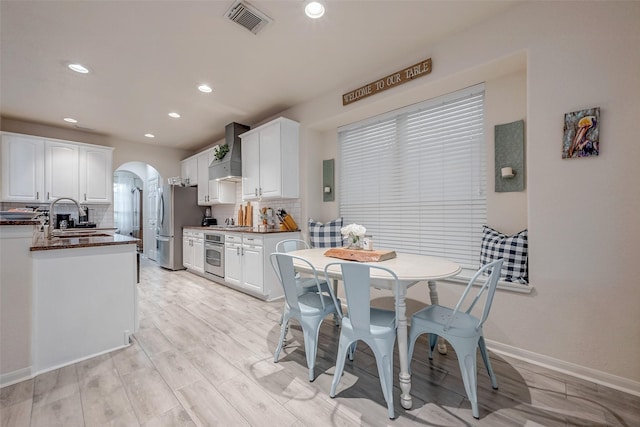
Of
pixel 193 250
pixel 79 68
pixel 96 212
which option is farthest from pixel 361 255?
pixel 96 212

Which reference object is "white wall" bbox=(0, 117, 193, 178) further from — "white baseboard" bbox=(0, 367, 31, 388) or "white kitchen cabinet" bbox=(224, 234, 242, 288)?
"white baseboard" bbox=(0, 367, 31, 388)

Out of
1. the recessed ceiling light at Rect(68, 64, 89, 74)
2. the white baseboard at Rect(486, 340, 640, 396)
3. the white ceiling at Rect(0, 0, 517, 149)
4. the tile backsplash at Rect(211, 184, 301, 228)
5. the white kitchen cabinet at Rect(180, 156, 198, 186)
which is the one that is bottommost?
the white baseboard at Rect(486, 340, 640, 396)

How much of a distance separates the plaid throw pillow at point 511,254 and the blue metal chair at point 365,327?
1.19 metres

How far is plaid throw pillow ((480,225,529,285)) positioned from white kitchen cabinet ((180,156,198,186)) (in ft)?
17.5

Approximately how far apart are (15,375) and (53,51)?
2.74 meters

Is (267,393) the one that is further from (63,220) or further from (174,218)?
(63,220)

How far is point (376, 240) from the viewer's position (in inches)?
132

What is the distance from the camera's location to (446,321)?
5.45 ft

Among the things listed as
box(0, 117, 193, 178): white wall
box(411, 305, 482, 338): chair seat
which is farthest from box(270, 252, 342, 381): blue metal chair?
box(0, 117, 193, 178): white wall

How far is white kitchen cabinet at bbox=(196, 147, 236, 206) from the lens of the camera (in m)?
4.98

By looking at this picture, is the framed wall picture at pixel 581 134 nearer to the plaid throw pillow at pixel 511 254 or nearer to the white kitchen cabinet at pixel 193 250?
the plaid throw pillow at pixel 511 254

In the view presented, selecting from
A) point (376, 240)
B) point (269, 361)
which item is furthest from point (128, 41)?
point (376, 240)

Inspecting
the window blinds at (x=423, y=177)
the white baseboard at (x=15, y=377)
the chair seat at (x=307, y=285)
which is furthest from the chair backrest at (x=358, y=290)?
the white baseboard at (x=15, y=377)

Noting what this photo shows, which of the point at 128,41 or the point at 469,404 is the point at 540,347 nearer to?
the point at 469,404
